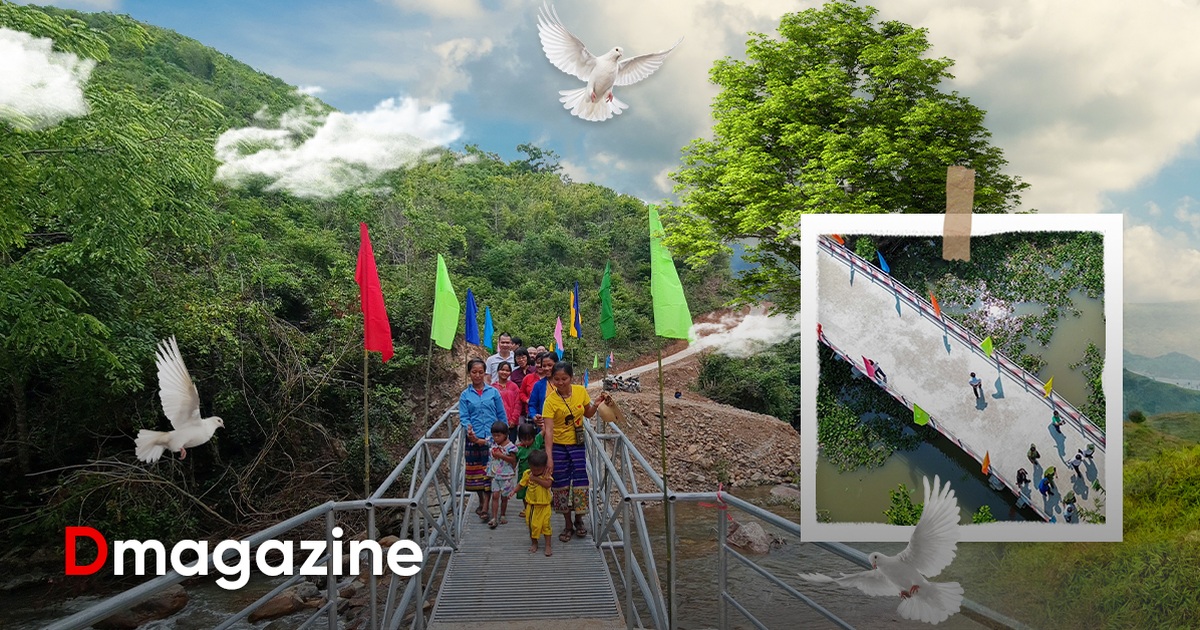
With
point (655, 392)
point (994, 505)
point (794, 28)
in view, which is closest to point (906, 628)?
point (994, 505)

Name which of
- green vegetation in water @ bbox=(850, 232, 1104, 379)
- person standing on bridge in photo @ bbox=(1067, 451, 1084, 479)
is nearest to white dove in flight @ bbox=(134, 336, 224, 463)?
green vegetation in water @ bbox=(850, 232, 1104, 379)

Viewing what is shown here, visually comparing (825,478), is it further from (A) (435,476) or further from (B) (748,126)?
(B) (748,126)

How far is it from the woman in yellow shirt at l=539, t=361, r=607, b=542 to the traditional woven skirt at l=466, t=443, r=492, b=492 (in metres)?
0.69

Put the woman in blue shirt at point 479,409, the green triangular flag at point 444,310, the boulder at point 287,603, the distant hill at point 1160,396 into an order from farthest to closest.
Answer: the boulder at point 287,603 < the green triangular flag at point 444,310 < the distant hill at point 1160,396 < the woman in blue shirt at point 479,409

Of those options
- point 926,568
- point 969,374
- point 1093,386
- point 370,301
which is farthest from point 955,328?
point 370,301

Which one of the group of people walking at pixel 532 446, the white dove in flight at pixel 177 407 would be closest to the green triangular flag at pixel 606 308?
the group of people walking at pixel 532 446

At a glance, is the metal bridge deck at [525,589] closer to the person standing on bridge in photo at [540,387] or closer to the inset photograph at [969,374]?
the person standing on bridge in photo at [540,387]

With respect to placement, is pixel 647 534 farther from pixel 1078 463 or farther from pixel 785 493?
pixel 785 493

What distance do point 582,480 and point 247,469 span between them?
7.21m

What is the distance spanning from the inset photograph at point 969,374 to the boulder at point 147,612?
8061mm

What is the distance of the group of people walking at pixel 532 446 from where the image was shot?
16.2 feet

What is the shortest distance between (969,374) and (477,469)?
3.73 meters

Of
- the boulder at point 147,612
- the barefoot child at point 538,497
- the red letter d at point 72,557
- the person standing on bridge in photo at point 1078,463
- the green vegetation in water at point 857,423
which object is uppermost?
the green vegetation in water at point 857,423

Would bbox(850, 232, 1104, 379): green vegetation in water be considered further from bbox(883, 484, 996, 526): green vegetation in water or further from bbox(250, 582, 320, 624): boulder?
bbox(250, 582, 320, 624): boulder
